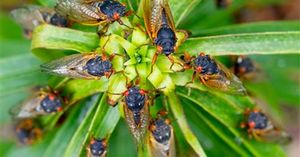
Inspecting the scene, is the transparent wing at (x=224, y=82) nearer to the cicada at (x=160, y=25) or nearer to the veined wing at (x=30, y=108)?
the cicada at (x=160, y=25)

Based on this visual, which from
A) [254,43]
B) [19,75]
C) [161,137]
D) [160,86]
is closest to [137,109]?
[160,86]

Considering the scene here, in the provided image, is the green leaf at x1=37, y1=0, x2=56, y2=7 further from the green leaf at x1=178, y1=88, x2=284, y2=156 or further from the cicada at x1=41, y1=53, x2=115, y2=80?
the green leaf at x1=178, y1=88, x2=284, y2=156

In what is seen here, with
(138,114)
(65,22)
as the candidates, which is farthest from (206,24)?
(138,114)

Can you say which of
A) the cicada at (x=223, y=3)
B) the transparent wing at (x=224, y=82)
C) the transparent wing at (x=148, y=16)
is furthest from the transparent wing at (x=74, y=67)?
the cicada at (x=223, y=3)

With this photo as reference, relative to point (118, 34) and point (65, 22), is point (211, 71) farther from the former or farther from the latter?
point (65, 22)

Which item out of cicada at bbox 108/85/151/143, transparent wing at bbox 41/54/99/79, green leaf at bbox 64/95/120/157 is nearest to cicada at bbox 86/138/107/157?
green leaf at bbox 64/95/120/157
